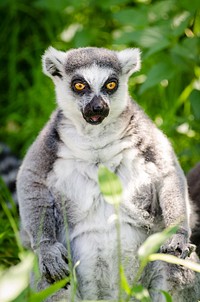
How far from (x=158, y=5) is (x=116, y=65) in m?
1.75

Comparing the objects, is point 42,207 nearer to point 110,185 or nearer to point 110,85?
point 110,85

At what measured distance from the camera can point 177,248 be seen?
3812 mm

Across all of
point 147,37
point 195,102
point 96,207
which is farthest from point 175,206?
point 147,37

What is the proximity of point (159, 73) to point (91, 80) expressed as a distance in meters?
1.43

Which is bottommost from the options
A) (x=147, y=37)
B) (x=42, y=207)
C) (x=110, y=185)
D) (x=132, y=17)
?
(x=42, y=207)

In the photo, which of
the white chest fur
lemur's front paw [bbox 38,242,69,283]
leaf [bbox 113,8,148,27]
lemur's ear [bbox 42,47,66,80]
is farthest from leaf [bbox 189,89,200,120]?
lemur's front paw [bbox 38,242,69,283]

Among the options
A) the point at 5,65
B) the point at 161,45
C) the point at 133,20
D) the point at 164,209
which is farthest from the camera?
the point at 5,65

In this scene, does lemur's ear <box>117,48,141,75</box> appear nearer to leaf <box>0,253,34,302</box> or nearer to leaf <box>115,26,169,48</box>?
leaf <box>115,26,169,48</box>

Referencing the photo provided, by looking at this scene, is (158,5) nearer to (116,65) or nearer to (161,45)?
(161,45)

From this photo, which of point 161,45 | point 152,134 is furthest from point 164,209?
point 161,45

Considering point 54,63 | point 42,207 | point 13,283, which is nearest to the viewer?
point 13,283

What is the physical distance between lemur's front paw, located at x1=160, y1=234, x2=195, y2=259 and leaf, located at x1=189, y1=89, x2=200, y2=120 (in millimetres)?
1518

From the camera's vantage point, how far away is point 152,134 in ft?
13.6

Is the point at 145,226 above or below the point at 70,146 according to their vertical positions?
below
